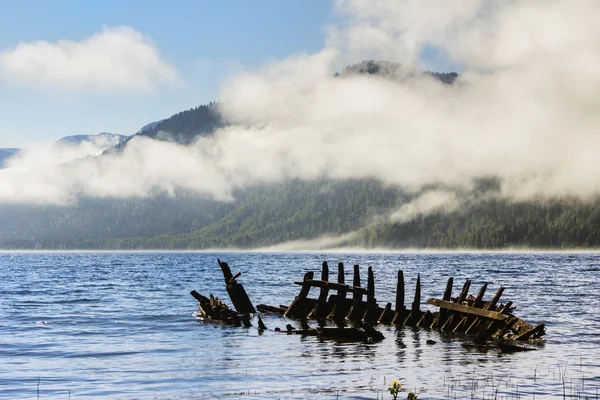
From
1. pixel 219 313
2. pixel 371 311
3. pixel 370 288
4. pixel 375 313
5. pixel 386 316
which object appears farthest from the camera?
pixel 219 313

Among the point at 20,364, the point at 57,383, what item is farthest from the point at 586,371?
the point at 20,364

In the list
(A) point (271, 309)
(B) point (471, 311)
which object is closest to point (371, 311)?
(A) point (271, 309)

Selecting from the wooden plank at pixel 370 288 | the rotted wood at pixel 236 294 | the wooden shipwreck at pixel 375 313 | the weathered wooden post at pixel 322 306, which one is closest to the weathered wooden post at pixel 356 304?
the wooden shipwreck at pixel 375 313

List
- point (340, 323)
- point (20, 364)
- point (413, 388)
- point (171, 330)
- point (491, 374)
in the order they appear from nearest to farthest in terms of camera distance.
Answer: point (413, 388) → point (491, 374) → point (20, 364) → point (340, 323) → point (171, 330)

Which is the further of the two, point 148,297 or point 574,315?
point 148,297

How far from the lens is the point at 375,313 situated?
45.3 m

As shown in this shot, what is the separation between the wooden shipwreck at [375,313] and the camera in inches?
1428

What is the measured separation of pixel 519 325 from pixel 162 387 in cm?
2139

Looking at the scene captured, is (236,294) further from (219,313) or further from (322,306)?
(322,306)

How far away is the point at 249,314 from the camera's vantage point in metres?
49.2

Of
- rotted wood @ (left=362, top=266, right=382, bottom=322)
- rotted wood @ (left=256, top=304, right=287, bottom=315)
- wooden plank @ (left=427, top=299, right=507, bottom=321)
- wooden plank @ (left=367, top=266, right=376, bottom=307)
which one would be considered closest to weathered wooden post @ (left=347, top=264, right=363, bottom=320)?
rotted wood @ (left=362, top=266, right=382, bottom=322)

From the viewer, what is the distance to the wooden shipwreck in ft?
119

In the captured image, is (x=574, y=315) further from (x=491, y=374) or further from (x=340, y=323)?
(x=491, y=374)

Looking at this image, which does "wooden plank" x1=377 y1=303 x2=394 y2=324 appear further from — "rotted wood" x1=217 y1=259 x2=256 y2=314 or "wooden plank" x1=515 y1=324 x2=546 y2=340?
"rotted wood" x1=217 y1=259 x2=256 y2=314
